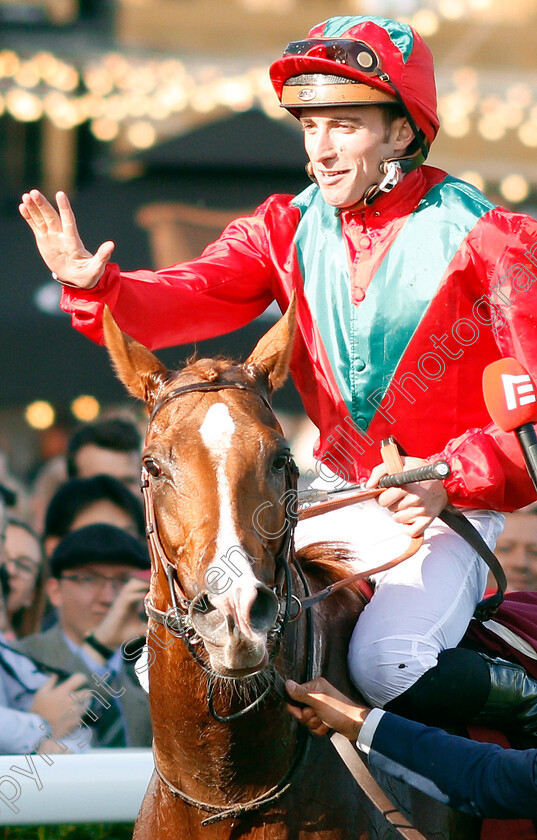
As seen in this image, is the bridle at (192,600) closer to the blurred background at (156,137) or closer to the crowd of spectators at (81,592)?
the crowd of spectators at (81,592)

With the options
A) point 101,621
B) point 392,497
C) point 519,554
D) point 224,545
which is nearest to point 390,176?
point 392,497

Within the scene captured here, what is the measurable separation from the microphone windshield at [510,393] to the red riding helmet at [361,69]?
0.79 metres

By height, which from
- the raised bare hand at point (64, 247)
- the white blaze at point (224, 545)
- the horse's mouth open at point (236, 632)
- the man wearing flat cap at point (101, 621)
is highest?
the raised bare hand at point (64, 247)

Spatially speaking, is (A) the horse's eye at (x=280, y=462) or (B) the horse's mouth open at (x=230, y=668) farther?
(A) the horse's eye at (x=280, y=462)

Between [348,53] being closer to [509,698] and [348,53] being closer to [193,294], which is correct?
[193,294]

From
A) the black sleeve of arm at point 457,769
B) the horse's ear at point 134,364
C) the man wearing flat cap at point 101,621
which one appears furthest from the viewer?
the man wearing flat cap at point 101,621

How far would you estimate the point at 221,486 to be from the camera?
2338 millimetres

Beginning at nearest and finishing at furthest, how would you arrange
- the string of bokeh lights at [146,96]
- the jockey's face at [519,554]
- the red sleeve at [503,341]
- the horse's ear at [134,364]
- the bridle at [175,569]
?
the bridle at [175,569]
the horse's ear at [134,364]
the red sleeve at [503,341]
the jockey's face at [519,554]
the string of bokeh lights at [146,96]

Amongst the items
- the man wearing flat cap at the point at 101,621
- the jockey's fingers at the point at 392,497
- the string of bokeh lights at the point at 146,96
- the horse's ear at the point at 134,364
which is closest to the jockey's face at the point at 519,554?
the man wearing flat cap at the point at 101,621

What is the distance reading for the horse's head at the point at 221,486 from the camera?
7.26 feet

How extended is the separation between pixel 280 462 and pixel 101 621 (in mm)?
2887

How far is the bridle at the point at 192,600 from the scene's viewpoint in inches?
94.3

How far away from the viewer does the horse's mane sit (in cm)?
294

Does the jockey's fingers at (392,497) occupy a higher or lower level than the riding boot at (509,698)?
higher
